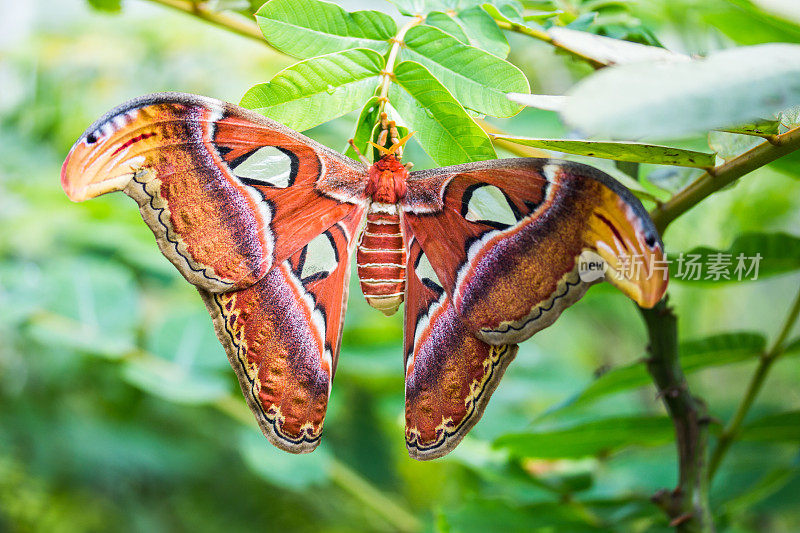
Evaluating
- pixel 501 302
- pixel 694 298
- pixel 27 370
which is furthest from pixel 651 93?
pixel 27 370

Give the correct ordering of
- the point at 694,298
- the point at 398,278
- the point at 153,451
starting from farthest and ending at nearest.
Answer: the point at 153,451 < the point at 694,298 < the point at 398,278

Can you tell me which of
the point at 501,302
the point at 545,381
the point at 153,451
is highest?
the point at 501,302

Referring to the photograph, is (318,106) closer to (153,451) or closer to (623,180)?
(623,180)

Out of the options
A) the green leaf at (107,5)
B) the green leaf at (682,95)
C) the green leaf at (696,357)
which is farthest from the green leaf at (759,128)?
the green leaf at (107,5)

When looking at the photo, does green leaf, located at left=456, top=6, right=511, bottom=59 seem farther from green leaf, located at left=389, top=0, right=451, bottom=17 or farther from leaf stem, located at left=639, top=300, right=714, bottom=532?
leaf stem, located at left=639, top=300, right=714, bottom=532

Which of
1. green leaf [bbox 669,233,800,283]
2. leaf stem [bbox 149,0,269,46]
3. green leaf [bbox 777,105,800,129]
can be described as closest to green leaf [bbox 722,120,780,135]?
green leaf [bbox 777,105,800,129]

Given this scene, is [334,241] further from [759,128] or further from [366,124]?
[759,128]
